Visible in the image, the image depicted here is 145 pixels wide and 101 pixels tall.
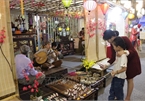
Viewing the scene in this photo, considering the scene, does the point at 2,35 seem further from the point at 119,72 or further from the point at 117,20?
the point at 117,20

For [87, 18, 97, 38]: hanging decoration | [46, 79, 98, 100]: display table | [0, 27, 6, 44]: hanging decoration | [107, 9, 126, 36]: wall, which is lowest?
[46, 79, 98, 100]: display table

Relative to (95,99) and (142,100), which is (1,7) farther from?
(142,100)

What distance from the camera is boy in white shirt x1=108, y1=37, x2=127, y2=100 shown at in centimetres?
198

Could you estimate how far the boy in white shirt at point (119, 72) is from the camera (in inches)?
77.8

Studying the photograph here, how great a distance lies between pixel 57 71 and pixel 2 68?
1542 mm

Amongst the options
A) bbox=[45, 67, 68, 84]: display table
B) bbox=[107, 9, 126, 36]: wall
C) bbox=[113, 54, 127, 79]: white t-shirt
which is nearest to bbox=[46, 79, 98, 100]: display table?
bbox=[45, 67, 68, 84]: display table

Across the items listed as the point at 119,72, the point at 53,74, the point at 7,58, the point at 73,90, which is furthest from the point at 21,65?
the point at 119,72

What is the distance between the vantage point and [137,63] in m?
2.34

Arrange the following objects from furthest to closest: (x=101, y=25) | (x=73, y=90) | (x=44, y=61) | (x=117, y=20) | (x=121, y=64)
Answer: (x=117, y=20), (x=101, y=25), (x=44, y=61), (x=73, y=90), (x=121, y=64)

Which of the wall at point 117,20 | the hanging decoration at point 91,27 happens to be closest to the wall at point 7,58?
the hanging decoration at point 91,27

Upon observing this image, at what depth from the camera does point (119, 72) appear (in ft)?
6.48

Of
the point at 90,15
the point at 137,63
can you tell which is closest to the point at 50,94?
the point at 137,63

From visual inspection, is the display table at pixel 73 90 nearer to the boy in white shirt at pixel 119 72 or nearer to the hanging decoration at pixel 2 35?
the boy in white shirt at pixel 119 72

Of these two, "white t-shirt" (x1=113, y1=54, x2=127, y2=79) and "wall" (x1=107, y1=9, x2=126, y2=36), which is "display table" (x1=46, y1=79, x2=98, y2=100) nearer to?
"white t-shirt" (x1=113, y1=54, x2=127, y2=79)
